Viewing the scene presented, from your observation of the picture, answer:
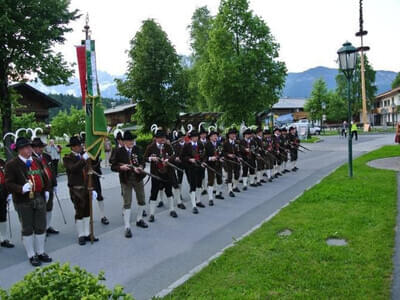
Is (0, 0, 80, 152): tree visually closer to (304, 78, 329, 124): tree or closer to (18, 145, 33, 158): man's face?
(18, 145, 33, 158): man's face

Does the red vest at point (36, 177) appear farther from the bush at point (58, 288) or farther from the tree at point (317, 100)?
the tree at point (317, 100)

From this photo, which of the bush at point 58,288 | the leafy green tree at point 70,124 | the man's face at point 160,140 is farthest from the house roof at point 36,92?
the bush at point 58,288

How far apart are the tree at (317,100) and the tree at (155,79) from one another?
32.5 metres

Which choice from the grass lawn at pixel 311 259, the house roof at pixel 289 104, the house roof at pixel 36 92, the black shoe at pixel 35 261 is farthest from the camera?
the house roof at pixel 289 104

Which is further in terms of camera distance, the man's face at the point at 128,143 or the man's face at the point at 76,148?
the man's face at the point at 128,143

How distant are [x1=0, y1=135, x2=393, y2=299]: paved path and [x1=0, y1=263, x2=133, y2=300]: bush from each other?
226cm

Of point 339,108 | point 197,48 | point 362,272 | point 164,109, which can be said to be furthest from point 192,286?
point 339,108

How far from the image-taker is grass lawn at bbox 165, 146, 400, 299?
15.7 feet

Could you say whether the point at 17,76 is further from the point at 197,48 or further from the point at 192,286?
the point at 197,48

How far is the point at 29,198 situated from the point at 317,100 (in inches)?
2230

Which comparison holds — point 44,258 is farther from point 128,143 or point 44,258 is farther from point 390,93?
point 390,93

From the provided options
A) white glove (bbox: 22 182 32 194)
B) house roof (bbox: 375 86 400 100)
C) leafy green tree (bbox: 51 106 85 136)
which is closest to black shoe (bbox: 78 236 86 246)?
white glove (bbox: 22 182 32 194)

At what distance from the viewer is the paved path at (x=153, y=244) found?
19.0 ft

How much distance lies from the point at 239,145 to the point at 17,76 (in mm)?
16190
